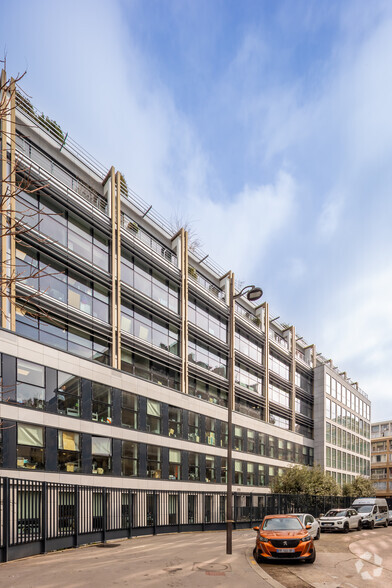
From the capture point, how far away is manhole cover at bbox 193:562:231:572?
14.2 m

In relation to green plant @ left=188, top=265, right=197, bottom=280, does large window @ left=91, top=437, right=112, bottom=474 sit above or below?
below

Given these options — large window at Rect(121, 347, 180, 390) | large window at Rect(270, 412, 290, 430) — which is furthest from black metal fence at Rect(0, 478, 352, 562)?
large window at Rect(270, 412, 290, 430)

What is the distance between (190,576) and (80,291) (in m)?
20.0

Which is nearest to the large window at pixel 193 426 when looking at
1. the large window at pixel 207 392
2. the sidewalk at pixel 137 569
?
the large window at pixel 207 392

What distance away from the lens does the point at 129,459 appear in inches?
1266

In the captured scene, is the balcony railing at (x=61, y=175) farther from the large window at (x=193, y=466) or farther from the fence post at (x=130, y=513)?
the large window at (x=193, y=466)

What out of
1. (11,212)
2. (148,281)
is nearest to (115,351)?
(148,281)

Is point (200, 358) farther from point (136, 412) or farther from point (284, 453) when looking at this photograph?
point (284, 453)

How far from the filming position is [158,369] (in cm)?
3684

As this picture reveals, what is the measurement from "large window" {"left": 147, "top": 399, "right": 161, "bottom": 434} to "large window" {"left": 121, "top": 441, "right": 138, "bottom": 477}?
2.00m

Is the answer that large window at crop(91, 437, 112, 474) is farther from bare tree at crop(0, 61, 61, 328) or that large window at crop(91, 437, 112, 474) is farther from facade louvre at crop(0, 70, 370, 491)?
bare tree at crop(0, 61, 61, 328)

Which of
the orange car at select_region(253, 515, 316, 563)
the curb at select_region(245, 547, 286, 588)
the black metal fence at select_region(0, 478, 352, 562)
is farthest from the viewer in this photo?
the orange car at select_region(253, 515, 316, 563)

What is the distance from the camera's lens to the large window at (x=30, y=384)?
2491 centimetres

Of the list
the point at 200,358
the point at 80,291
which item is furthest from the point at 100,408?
the point at 200,358
